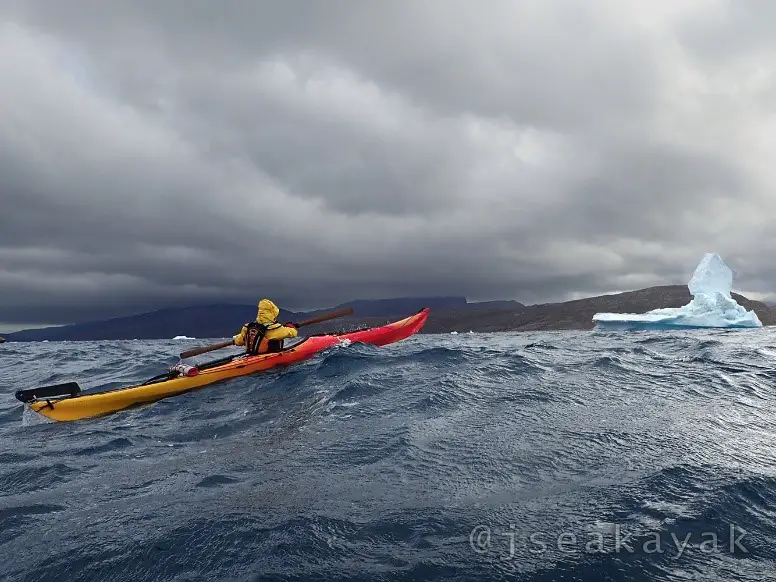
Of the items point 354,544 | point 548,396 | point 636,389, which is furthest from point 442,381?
point 354,544

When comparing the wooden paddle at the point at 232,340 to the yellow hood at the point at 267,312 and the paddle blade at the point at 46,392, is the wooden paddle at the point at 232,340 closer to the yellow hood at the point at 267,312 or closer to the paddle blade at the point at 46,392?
the yellow hood at the point at 267,312

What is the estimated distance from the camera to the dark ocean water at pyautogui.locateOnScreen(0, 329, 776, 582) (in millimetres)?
3379

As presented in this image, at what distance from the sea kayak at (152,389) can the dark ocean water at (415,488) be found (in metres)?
0.60

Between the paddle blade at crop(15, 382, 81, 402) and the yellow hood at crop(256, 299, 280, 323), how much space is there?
15.8ft

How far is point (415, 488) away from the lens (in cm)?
464

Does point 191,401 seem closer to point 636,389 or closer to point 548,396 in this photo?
point 548,396

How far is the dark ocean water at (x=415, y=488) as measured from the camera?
11.1 feet

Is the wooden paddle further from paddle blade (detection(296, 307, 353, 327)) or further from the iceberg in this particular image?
the iceberg

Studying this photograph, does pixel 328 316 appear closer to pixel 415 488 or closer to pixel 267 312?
pixel 267 312

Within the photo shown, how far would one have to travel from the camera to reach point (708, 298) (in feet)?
173

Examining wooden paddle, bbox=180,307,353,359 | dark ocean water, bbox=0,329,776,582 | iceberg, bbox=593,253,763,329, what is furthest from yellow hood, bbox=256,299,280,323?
iceberg, bbox=593,253,763,329

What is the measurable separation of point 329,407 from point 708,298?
188 ft

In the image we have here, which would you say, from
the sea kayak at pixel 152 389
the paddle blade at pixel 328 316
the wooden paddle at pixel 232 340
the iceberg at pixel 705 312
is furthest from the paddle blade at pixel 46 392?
the iceberg at pixel 705 312

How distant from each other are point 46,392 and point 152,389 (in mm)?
2018
